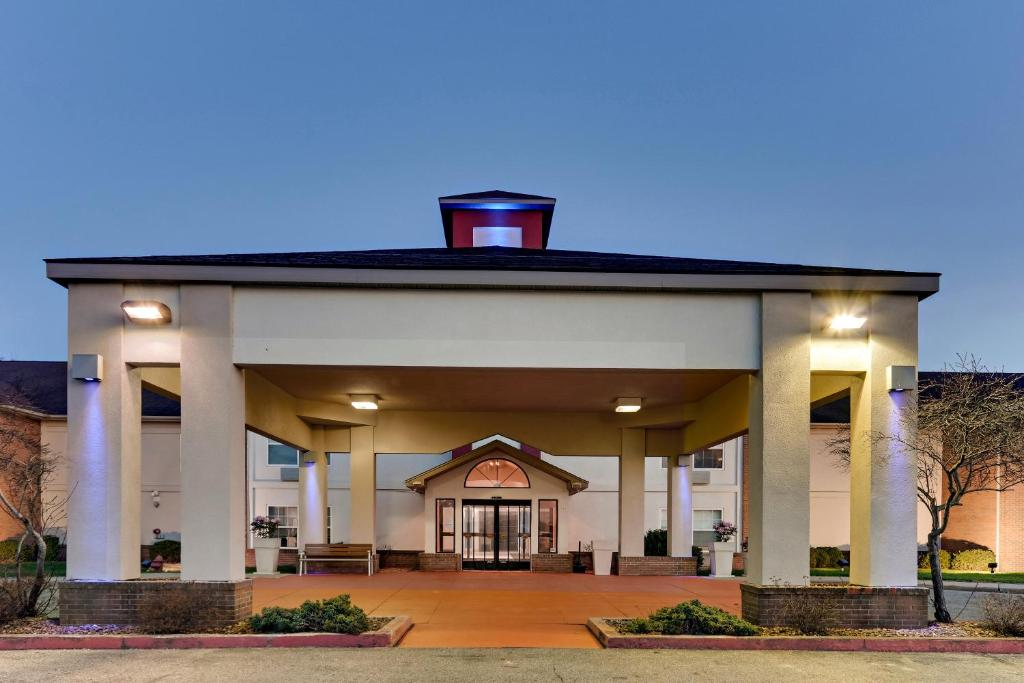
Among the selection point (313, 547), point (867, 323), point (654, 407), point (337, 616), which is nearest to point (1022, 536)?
point (654, 407)

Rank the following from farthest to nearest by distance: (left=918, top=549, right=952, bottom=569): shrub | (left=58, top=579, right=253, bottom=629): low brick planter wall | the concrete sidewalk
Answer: (left=918, top=549, right=952, bottom=569): shrub, (left=58, top=579, right=253, bottom=629): low brick planter wall, the concrete sidewalk

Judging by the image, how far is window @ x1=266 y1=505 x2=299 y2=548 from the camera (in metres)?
29.6

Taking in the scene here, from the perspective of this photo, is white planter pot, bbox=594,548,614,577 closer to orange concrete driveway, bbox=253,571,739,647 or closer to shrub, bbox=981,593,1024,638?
orange concrete driveway, bbox=253,571,739,647

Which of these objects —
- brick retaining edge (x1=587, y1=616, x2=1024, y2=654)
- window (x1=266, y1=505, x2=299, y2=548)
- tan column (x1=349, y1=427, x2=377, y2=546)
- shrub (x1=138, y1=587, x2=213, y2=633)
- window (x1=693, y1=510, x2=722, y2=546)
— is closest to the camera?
brick retaining edge (x1=587, y1=616, x2=1024, y2=654)

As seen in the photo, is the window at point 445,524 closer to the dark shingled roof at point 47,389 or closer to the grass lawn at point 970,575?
the dark shingled roof at point 47,389

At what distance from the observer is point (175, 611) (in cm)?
1088

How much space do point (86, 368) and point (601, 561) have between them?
14.9 meters

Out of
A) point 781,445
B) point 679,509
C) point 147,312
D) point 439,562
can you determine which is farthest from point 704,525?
point 147,312

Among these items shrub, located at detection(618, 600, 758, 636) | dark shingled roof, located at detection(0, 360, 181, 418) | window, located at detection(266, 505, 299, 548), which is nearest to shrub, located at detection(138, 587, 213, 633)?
shrub, located at detection(618, 600, 758, 636)

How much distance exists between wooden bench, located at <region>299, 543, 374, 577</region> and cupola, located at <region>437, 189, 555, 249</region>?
945cm

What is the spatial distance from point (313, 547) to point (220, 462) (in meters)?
11.4

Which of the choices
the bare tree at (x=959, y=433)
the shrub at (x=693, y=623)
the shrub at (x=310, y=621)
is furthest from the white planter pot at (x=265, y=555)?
the bare tree at (x=959, y=433)

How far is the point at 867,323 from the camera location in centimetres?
1199

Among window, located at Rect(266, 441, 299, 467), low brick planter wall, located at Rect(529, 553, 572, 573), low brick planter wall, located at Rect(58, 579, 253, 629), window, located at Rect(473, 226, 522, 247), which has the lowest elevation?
low brick planter wall, located at Rect(529, 553, 572, 573)
